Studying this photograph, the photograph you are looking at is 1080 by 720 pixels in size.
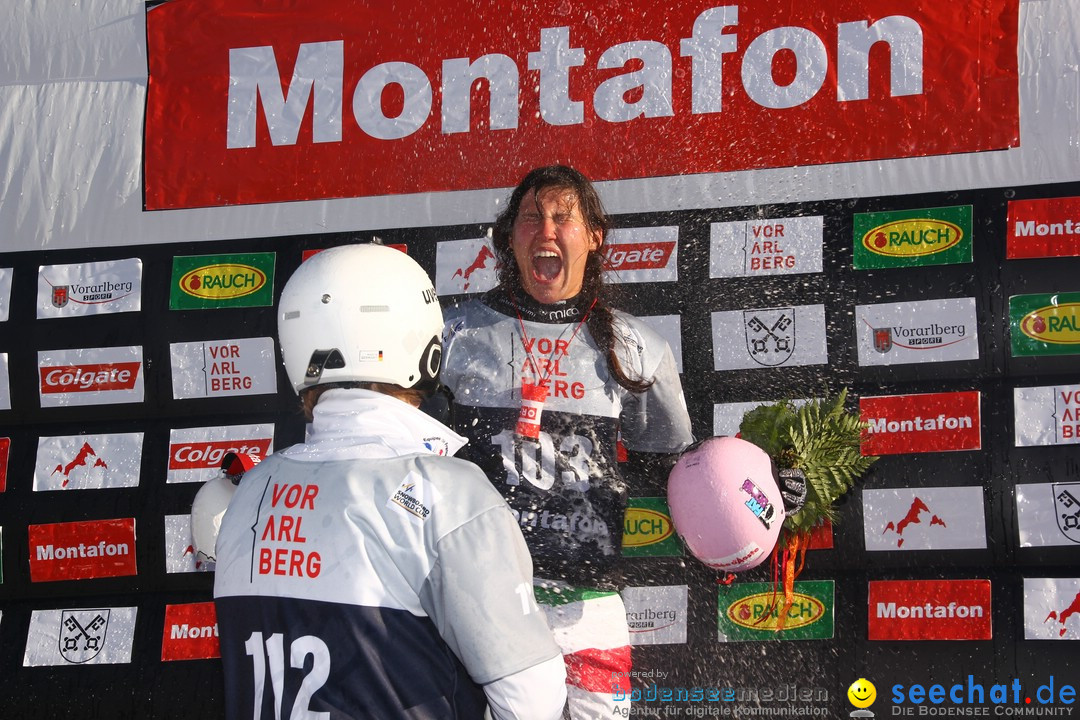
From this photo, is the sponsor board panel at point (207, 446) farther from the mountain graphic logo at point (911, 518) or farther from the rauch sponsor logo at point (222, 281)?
the mountain graphic logo at point (911, 518)

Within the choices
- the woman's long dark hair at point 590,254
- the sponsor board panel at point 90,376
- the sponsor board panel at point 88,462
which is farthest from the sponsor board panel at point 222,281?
the woman's long dark hair at point 590,254

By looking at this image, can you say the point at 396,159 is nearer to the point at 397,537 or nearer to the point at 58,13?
the point at 58,13

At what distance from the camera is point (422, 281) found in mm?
2045

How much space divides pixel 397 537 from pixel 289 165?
3027mm

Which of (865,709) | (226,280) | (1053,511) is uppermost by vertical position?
(226,280)

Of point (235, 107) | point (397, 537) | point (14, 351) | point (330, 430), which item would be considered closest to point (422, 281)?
point (330, 430)

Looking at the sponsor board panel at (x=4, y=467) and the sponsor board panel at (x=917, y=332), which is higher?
the sponsor board panel at (x=917, y=332)

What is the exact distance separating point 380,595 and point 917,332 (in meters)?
2.66

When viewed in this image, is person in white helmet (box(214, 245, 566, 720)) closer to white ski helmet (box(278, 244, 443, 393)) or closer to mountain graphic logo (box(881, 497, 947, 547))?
white ski helmet (box(278, 244, 443, 393))

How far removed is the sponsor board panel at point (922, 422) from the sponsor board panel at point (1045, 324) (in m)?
0.24

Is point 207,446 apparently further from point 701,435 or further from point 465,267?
point 701,435

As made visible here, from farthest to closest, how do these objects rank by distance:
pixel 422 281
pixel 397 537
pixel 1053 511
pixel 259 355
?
pixel 259 355, pixel 1053 511, pixel 422 281, pixel 397 537

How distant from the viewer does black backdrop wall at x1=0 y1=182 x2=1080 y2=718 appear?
368 centimetres

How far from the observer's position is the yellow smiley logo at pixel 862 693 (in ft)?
12.2
